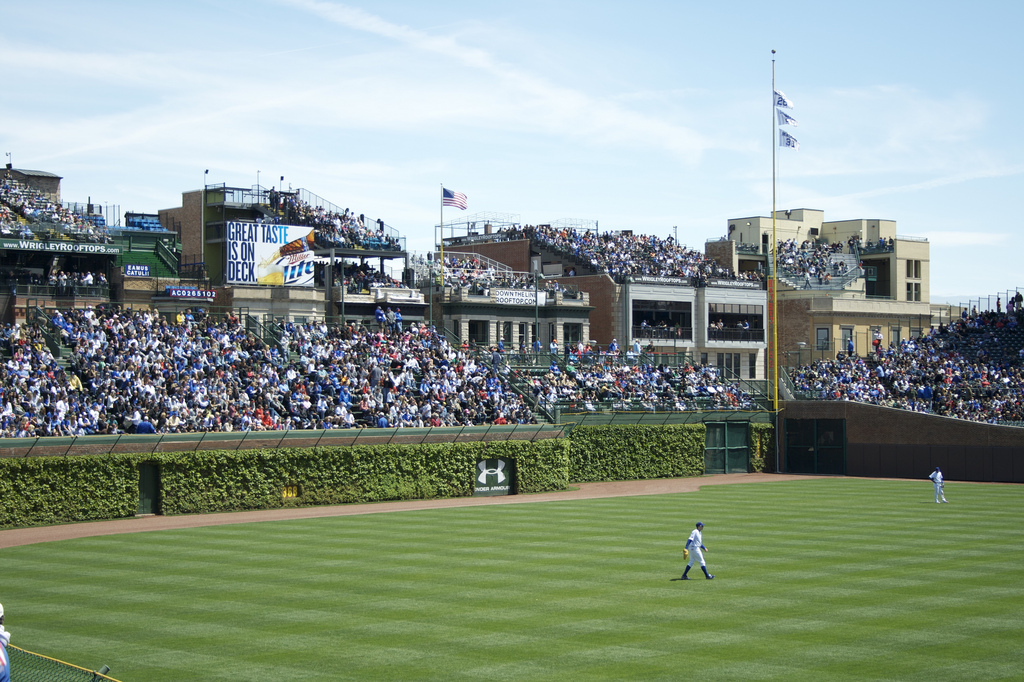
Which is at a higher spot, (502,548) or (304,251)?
(304,251)

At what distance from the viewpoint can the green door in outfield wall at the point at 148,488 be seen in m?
40.1

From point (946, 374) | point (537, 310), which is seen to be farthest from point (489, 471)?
point (946, 374)

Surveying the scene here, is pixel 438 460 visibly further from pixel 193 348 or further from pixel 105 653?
Answer: pixel 105 653

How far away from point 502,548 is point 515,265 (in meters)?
56.1

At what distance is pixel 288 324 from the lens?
54.6 m

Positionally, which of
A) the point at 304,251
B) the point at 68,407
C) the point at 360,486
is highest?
the point at 304,251

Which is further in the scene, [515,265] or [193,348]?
[515,265]

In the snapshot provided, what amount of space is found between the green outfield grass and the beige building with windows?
47.1 m

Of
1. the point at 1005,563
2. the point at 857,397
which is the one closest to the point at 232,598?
the point at 1005,563

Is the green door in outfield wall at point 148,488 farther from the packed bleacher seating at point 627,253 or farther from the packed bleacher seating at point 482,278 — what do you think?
the packed bleacher seating at point 627,253

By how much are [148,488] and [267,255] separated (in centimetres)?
2590

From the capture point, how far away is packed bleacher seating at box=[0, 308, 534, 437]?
4025cm

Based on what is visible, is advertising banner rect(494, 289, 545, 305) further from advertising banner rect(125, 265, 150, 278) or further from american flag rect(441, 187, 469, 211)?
advertising banner rect(125, 265, 150, 278)

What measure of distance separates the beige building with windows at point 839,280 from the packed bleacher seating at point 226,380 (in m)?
31.2
